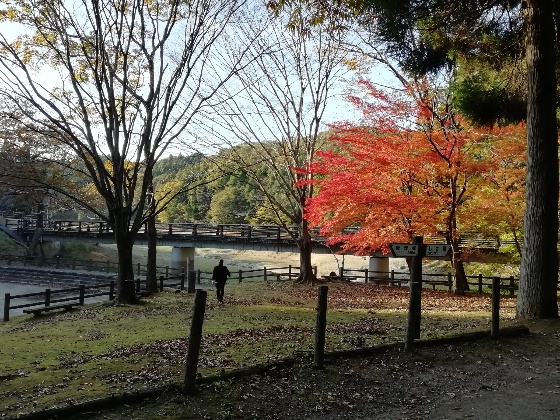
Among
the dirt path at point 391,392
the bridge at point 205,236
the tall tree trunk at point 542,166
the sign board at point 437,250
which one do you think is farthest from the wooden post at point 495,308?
the bridge at point 205,236

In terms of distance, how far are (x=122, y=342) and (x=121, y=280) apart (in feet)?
17.9

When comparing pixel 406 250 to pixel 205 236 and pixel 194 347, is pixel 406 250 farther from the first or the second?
pixel 205 236

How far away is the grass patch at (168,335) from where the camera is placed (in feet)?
18.2

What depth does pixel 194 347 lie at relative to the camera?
471cm

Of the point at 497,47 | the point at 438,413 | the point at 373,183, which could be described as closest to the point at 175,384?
the point at 438,413

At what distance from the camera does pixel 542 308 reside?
872 centimetres

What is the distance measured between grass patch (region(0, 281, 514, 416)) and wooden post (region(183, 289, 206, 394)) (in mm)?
370

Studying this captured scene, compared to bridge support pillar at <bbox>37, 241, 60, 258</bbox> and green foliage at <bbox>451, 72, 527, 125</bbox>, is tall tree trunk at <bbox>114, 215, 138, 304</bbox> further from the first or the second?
bridge support pillar at <bbox>37, 241, 60, 258</bbox>

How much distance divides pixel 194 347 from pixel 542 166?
23.3ft

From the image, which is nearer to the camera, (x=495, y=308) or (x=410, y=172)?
(x=495, y=308)

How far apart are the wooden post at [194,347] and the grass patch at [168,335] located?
370mm

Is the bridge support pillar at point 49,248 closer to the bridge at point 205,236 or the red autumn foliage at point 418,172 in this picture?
the bridge at point 205,236

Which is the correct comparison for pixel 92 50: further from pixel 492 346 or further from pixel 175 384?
pixel 492 346

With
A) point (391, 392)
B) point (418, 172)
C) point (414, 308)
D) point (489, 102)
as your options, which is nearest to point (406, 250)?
point (414, 308)
